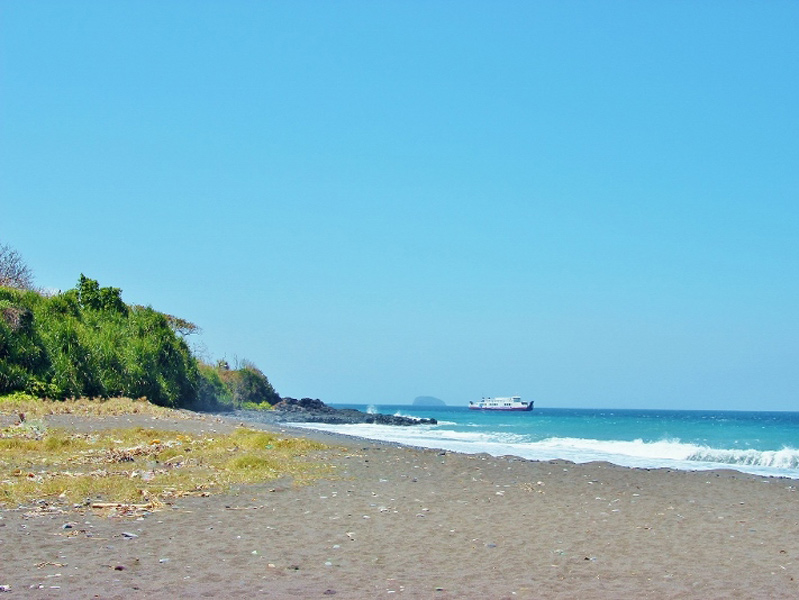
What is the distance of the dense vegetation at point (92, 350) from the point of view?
1144 inches

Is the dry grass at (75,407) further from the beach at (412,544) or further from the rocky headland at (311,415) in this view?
the rocky headland at (311,415)

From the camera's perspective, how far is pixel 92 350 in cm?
3159

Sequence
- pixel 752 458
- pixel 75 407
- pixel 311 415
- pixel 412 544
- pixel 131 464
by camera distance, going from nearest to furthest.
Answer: pixel 412 544, pixel 131 464, pixel 75 407, pixel 752 458, pixel 311 415

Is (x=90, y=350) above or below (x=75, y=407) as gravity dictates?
above

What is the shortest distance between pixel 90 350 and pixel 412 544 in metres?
26.2

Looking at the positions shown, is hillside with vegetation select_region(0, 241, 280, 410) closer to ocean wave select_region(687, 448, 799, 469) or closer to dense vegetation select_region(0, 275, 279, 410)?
dense vegetation select_region(0, 275, 279, 410)

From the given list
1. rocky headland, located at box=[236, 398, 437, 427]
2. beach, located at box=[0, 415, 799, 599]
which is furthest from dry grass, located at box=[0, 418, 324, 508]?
rocky headland, located at box=[236, 398, 437, 427]

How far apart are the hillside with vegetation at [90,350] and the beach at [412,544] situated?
19807mm

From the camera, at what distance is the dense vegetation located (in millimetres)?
29062

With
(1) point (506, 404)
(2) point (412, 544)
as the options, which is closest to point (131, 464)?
(2) point (412, 544)

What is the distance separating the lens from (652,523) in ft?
35.0

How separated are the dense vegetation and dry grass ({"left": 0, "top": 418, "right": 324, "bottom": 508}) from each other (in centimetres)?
1092

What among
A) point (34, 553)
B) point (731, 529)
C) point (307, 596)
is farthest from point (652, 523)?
point (34, 553)

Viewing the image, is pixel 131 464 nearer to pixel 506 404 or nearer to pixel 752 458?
pixel 752 458
